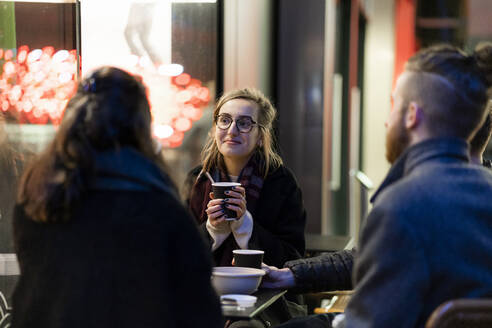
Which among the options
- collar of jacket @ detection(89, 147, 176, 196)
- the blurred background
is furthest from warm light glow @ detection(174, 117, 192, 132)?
collar of jacket @ detection(89, 147, 176, 196)

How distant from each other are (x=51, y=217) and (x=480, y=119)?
1.20 meters

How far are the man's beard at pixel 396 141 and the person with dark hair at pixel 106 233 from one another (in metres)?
0.61

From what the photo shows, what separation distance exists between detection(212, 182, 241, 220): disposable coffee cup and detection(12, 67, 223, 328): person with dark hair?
2.96ft

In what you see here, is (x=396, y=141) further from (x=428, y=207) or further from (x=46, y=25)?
(x=46, y=25)

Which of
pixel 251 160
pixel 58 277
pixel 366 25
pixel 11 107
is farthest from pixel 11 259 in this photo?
pixel 366 25

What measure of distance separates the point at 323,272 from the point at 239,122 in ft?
2.81

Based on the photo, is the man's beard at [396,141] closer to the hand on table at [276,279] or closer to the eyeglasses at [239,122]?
the hand on table at [276,279]

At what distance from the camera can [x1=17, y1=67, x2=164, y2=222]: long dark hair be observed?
1827mm

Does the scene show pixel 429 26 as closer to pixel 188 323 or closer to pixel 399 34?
pixel 399 34

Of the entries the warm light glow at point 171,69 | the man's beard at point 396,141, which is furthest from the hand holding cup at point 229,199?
the warm light glow at point 171,69

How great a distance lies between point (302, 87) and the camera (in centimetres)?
649

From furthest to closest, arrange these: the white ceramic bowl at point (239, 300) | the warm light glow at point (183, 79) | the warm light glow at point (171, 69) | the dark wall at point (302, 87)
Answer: the dark wall at point (302, 87), the warm light glow at point (183, 79), the warm light glow at point (171, 69), the white ceramic bowl at point (239, 300)

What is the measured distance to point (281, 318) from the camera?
10.3 feet

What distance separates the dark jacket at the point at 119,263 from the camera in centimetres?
181
